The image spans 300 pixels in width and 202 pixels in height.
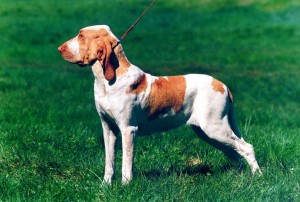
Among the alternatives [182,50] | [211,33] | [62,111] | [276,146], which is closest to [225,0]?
[211,33]

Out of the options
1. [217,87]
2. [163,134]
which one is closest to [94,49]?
[217,87]

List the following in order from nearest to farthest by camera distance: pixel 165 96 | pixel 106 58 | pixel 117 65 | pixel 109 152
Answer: pixel 106 58
pixel 117 65
pixel 165 96
pixel 109 152

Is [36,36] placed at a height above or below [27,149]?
below

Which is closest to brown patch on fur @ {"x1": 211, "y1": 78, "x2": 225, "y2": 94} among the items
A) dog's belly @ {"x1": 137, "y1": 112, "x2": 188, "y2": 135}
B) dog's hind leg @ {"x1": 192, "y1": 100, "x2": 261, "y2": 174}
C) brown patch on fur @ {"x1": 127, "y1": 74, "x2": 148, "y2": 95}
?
dog's hind leg @ {"x1": 192, "y1": 100, "x2": 261, "y2": 174}

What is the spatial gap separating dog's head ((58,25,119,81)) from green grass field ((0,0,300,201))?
115cm

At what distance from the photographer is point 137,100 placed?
6.81 m

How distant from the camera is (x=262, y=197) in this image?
6492 millimetres

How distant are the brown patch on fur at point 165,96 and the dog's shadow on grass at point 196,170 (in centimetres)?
67

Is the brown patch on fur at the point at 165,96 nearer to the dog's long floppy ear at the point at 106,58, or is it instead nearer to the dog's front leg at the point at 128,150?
the dog's front leg at the point at 128,150

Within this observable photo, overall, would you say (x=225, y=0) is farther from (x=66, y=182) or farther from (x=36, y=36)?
(x=66, y=182)

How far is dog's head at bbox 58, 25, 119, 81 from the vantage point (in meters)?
6.68

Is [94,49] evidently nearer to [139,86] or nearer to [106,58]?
[106,58]

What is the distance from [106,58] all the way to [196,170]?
1.82 m

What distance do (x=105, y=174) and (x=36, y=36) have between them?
19143 millimetres
